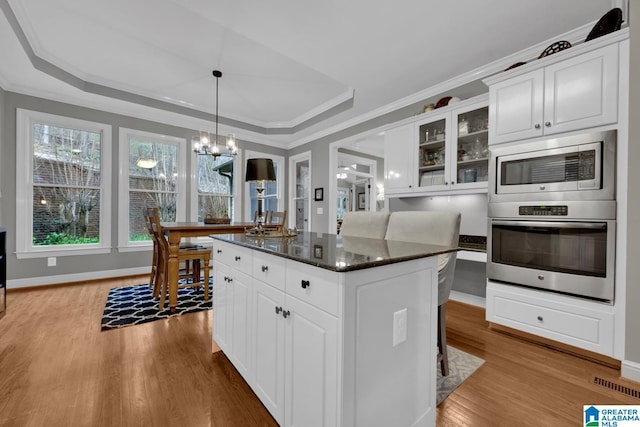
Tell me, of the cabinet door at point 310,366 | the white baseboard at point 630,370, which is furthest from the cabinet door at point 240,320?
the white baseboard at point 630,370

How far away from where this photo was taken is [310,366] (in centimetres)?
107

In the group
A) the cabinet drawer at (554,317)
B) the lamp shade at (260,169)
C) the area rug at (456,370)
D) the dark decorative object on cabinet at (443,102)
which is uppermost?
the dark decorative object on cabinet at (443,102)

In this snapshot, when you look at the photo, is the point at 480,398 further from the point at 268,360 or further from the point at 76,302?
the point at 76,302

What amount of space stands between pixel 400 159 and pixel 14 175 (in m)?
5.08

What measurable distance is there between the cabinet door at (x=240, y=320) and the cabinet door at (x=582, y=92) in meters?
2.59

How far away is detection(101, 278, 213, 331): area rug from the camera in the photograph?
262 cm

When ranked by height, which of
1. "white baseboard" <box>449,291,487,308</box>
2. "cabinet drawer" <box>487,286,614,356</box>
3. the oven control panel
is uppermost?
the oven control panel

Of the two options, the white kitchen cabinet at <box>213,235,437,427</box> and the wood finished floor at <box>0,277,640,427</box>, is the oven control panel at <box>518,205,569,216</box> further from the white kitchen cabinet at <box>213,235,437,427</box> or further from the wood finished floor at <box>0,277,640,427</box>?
the white kitchen cabinet at <box>213,235,437,427</box>

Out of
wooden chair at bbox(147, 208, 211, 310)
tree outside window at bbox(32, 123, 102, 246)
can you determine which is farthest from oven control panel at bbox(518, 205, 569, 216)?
tree outside window at bbox(32, 123, 102, 246)

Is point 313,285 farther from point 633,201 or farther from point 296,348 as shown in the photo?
point 633,201

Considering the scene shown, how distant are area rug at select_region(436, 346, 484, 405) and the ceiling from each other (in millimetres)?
2727

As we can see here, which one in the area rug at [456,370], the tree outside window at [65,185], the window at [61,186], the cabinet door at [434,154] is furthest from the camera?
the tree outside window at [65,185]

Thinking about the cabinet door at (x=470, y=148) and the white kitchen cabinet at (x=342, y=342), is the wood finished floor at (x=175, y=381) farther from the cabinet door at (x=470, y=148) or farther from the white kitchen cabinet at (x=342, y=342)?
the cabinet door at (x=470, y=148)

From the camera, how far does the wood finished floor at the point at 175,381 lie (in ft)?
4.69
